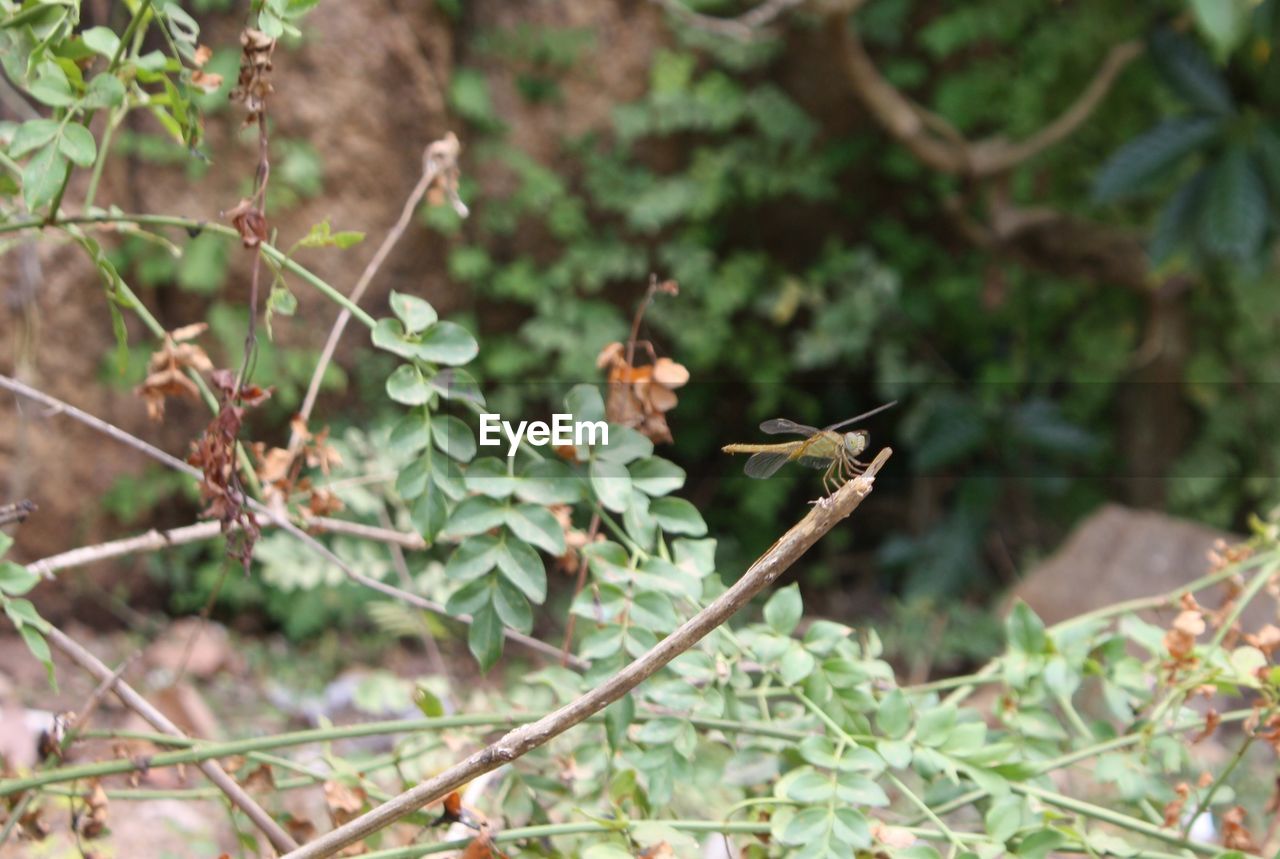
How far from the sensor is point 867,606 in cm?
337

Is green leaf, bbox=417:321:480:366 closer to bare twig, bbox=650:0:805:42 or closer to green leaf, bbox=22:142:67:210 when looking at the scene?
green leaf, bbox=22:142:67:210

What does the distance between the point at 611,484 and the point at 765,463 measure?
4.6 inches

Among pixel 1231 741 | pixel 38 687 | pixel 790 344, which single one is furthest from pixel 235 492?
pixel 790 344

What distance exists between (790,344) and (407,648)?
1.39 meters

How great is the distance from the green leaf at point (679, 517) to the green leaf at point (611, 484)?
0.03 metres

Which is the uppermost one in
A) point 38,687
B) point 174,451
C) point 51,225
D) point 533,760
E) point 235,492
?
point 51,225

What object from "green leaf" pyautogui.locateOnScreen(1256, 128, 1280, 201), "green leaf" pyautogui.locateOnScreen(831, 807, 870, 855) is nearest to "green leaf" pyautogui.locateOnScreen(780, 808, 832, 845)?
"green leaf" pyautogui.locateOnScreen(831, 807, 870, 855)

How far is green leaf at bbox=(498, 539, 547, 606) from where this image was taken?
2.58 feet

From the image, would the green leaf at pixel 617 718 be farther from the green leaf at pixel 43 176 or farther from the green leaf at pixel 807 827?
the green leaf at pixel 43 176

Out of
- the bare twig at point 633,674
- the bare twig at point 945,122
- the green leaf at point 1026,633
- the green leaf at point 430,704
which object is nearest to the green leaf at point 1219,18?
the bare twig at point 945,122

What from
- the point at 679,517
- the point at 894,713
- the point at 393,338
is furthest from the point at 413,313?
the point at 894,713

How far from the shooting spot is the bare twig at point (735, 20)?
2.67 metres

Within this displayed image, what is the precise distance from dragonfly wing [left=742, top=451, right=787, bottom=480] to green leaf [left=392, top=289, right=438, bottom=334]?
255 mm

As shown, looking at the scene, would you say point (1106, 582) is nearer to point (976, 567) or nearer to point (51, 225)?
point (976, 567)
